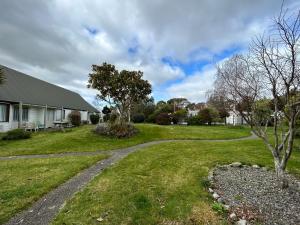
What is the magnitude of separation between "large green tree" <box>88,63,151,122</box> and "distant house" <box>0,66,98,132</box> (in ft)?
27.4

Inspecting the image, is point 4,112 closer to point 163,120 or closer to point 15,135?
point 15,135

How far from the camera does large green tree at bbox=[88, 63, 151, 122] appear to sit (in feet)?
55.6

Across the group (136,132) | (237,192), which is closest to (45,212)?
(237,192)

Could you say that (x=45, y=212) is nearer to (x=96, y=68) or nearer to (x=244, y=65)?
(x=244, y=65)

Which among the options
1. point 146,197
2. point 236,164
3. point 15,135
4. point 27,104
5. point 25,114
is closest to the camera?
point 146,197

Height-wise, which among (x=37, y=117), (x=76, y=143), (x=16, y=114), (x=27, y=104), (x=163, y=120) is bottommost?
(x=76, y=143)

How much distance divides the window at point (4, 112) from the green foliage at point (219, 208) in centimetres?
2038

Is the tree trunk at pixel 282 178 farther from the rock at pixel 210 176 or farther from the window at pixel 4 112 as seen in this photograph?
the window at pixel 4 112

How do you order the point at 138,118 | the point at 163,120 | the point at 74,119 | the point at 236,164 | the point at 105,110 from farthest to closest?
the point at 105,110 → the point at 138,118 → the point at 163,120 → the point at 74,119 → the point at 236,164

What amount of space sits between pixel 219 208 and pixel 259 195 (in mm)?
1523

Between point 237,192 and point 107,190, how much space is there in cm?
359

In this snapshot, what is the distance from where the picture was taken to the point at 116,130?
54.3 feet

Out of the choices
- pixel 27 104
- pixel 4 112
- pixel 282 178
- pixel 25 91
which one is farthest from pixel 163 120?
pixel 282 178

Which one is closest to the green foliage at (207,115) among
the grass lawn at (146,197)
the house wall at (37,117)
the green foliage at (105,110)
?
the green foliage at (105,110)
